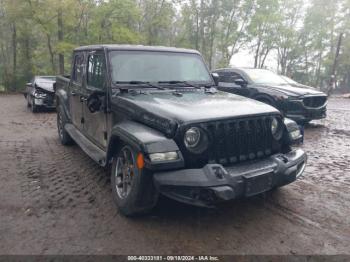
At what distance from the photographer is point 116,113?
3879 mm

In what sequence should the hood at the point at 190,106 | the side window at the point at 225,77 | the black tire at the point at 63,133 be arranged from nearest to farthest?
the hood at the point at 190,106 < the black tire at the point at 63,133 < the side window at the point at 225,77

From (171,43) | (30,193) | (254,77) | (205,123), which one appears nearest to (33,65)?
(171,43)

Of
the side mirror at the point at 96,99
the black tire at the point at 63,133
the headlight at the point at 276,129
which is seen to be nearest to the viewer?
the headlight at the point at 276,129

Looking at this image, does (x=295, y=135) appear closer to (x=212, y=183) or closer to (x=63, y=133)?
(x=212, y=183)

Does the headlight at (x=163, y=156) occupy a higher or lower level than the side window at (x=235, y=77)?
lower

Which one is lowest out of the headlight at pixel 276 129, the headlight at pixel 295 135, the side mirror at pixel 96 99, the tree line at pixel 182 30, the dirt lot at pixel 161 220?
the dirt lot at pixel 161 220

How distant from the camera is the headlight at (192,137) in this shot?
10.0ft

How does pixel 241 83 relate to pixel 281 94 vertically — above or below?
above

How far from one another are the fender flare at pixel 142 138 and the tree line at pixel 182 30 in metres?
19.7

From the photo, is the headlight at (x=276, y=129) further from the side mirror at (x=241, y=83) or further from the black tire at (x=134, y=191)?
the side mirror at (x=241, y=83)

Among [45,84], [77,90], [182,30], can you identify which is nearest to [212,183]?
[77,90]

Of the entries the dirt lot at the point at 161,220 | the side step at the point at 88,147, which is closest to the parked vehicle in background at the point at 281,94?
the dirt lot at the point at 161,220

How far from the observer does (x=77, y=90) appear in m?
5.34

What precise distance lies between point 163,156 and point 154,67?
1.87 metres
